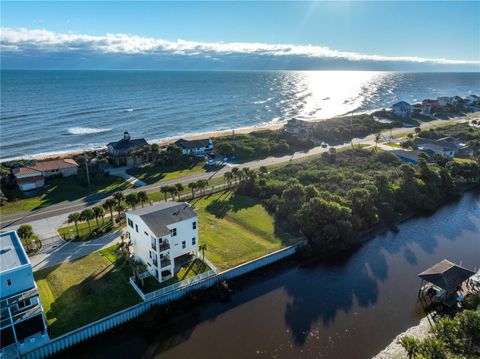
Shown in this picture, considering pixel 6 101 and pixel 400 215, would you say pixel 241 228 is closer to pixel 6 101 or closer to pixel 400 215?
pixel 400 215

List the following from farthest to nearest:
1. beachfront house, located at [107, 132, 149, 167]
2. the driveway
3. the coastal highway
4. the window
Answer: beachfront house, located at [107, 132, 149, 167]
the driveway
the coastal highway
the window

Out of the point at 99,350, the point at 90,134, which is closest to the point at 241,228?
the point at 99,350

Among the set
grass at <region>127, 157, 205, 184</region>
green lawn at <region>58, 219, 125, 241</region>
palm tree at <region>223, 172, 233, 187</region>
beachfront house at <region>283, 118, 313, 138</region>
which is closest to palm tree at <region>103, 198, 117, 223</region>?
green lawn at <region>58, 219, 125, 241</region>

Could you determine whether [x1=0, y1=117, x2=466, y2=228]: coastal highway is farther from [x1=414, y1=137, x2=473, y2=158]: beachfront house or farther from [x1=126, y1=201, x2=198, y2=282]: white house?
[x1=126, y1=201, x2=198, y2=282]: white house

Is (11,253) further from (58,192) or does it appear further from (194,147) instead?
(194,147)

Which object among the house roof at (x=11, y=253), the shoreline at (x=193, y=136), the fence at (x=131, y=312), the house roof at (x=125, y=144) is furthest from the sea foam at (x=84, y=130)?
the fence at (x=131, y=312)

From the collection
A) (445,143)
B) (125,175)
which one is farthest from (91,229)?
(445,143)
